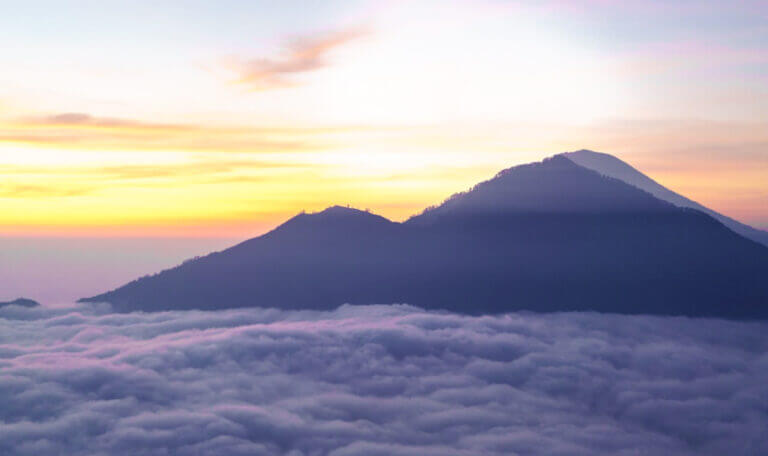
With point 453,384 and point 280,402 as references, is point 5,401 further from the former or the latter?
point 453,384

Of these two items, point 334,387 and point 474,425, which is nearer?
point 474,425

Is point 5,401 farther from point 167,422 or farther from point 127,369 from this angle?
point 167,422

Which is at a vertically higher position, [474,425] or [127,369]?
[127,369]

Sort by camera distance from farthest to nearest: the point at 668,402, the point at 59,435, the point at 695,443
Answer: the point at 668,402, the point at 695,443, the point at 59,435

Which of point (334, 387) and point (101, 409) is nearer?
point (101, 409)

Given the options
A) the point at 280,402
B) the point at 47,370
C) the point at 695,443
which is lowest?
the point at 695,443

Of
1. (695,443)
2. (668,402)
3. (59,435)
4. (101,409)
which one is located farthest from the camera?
(668,402)

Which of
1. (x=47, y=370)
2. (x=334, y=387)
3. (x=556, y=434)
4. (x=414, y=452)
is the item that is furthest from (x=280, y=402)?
(x=556, y=434)

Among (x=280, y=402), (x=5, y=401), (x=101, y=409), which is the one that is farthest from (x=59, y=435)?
(x=280, y=402)

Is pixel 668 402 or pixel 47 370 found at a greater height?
pixel 47 370
